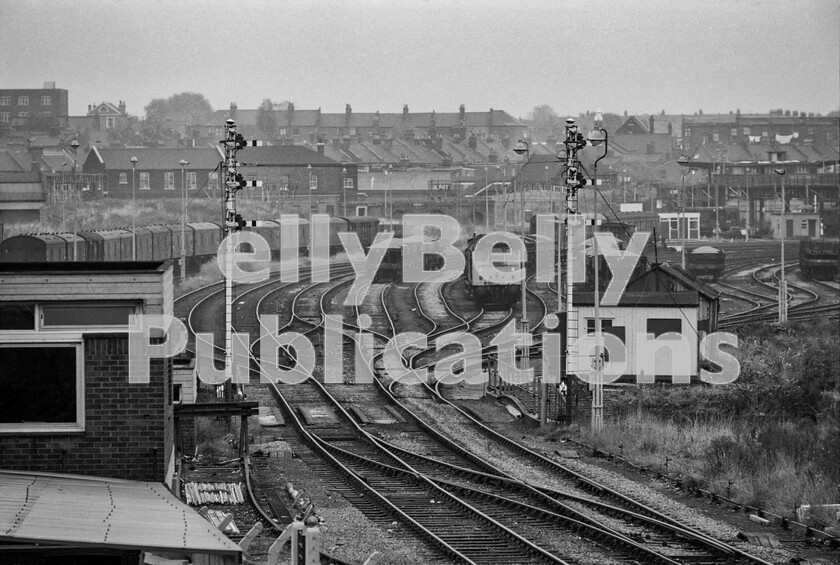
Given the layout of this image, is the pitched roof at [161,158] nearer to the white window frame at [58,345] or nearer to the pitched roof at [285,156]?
the pitched roof at [285,156]

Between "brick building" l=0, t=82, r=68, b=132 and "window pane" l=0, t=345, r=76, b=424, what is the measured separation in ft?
432

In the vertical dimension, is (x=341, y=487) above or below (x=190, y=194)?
below

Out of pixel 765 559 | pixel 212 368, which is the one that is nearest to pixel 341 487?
pixel 765 559

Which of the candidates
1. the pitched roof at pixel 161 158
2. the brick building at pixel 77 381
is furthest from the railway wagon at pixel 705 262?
the pitched roof at pixel 161 158

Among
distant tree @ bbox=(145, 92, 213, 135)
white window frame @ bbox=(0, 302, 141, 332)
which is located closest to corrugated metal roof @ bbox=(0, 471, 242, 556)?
white window frame @ bbox=(0, 302, 141, 332)

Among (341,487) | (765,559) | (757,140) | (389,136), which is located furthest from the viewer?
(389,136)

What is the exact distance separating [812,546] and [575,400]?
11.4 m

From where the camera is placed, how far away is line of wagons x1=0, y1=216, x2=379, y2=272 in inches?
1565

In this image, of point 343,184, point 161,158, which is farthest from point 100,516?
point 343,184

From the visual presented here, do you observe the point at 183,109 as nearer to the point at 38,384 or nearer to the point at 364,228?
the point at 364,228

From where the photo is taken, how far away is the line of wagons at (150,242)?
39.8 metres

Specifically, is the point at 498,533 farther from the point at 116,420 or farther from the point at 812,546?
the point at 116,420

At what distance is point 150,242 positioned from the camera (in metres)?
48.5

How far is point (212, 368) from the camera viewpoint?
A: 94.8ft
